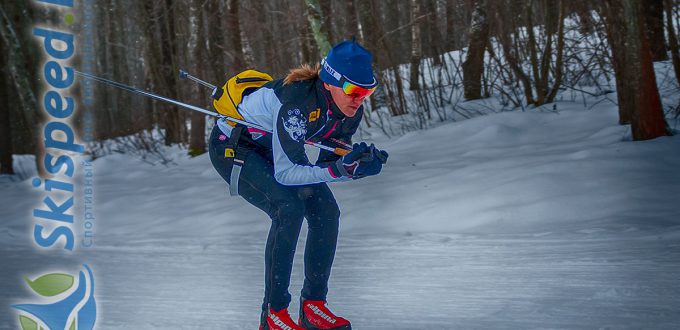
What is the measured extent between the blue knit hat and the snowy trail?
51.2 inches

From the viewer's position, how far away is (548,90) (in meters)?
10.5

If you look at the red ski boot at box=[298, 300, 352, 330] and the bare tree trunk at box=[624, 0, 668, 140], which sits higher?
the bare tree trunk at box=[624, 0, 668, 140]

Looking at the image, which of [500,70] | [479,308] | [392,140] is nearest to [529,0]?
[500,70]

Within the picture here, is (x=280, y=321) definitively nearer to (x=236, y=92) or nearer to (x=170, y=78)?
(x=236, y=92)

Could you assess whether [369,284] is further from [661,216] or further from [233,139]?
[661,216]

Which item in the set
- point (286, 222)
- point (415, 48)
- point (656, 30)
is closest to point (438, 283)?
point (286, 222)

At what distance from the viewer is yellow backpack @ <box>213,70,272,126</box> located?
356cm

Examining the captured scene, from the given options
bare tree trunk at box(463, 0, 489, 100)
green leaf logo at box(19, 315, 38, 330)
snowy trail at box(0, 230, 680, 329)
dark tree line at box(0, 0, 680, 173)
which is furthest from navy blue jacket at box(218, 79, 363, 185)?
bare tree trunk at box(463, 0, 489, 100)

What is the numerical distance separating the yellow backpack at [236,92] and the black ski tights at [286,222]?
17 centimetres

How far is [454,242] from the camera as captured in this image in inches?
212

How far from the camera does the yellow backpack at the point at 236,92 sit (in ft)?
11.7

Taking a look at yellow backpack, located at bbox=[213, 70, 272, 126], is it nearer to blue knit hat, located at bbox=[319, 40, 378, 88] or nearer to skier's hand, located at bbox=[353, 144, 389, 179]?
blue knit hat, located at bbox=[319, 40, 378, 88]

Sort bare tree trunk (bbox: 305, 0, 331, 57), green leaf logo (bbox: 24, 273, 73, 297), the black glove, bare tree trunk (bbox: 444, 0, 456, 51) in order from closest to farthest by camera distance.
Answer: the black glove
green leaf logo (bbox: 24, 273, 73, 297)
bare tree trunk (bbox: 305, 0, 331, 57)
bare tree trunk (bbox: 444, 0, 456, 51)

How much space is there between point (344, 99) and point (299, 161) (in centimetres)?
36
